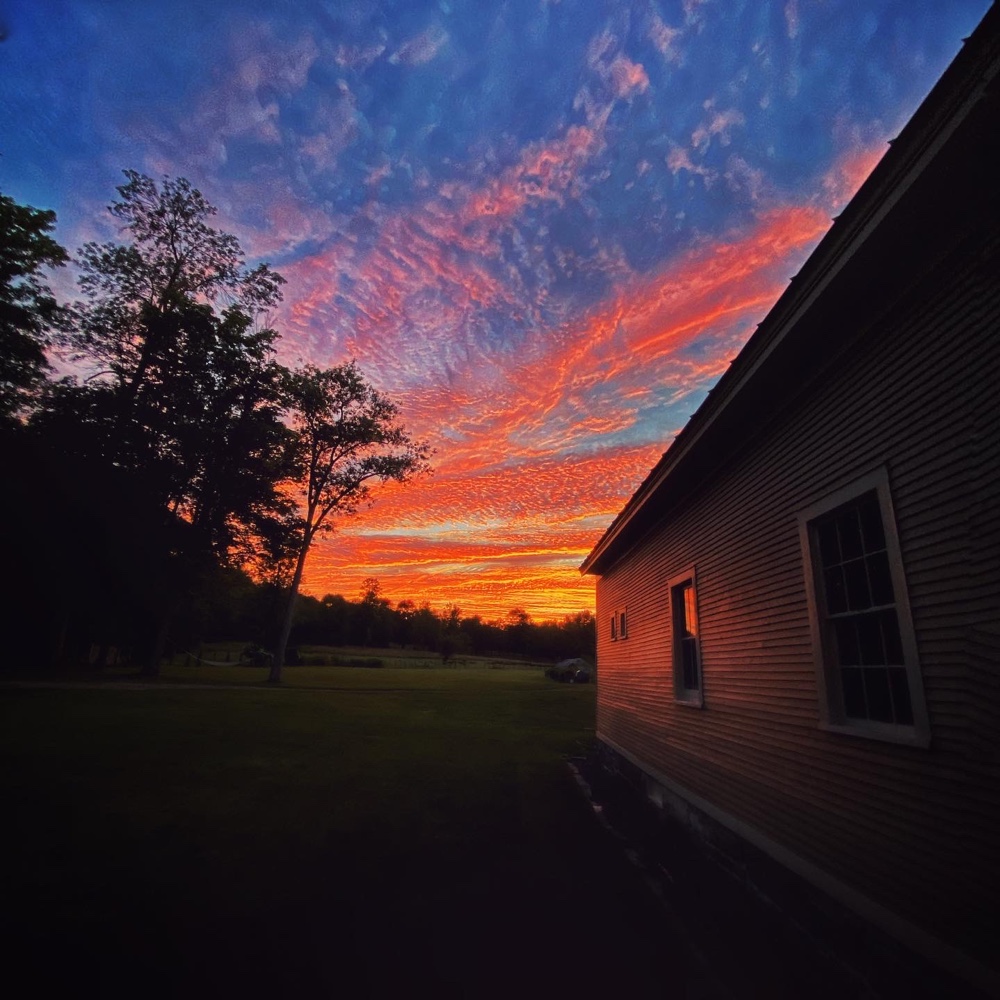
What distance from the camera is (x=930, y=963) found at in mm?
2922

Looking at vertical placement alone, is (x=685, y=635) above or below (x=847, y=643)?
above

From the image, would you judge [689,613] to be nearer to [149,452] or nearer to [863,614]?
[863,614]

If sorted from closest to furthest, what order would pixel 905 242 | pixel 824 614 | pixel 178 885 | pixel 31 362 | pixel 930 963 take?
pixel 930 963
pixel 905 242
pixel 824 614
pixel 178 885
pixel 31 362

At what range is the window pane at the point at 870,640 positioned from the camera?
3.93 metres

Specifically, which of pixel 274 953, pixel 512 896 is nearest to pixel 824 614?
pixel 512 896

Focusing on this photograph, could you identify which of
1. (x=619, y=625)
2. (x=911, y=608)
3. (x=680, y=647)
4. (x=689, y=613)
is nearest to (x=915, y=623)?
(x=911, y=608)

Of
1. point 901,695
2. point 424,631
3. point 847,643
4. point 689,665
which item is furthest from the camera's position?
point 424,631

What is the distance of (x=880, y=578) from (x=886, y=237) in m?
2.41

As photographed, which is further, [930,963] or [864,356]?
[864,356]

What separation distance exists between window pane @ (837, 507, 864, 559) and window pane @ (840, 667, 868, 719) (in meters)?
0.92

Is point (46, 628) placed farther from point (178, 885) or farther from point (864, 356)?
point (864, 356)

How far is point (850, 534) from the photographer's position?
4.30m

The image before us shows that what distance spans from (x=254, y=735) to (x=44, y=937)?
1039 centimetres

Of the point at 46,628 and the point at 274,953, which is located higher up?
the point at 46,628
